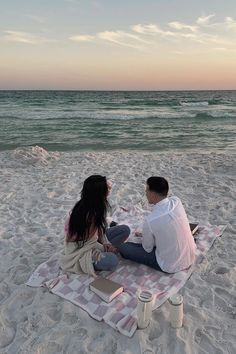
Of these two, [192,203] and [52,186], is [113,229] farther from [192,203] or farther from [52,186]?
[52,186]

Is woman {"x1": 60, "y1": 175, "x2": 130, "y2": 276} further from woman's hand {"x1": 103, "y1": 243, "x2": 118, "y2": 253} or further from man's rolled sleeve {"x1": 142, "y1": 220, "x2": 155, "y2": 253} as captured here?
man's rolled sleeve {"x1": 142, "y1": 220, "x2": 155, "y2": 253}

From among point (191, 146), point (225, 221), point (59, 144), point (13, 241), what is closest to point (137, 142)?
point (191, 146)

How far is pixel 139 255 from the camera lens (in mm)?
3938

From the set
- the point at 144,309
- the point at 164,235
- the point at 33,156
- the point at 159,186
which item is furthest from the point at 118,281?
the point at 33,156

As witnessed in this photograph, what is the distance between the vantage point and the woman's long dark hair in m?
3.53

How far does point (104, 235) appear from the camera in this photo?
397cm

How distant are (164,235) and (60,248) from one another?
1.56 m

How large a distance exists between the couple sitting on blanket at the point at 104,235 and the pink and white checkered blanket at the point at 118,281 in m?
0.10

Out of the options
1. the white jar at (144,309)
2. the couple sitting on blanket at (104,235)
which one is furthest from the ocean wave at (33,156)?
the white jar at (144,309)

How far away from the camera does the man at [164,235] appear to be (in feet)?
11.8

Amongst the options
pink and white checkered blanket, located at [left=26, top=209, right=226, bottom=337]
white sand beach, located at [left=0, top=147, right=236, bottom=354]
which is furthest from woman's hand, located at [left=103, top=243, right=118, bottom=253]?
white sand beach, located at [left=0, top=147, right=236, bottom=354]

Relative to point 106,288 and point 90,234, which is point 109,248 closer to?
point 90,234

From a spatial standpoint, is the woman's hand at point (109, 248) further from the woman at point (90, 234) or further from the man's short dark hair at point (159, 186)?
the man's short dark hair at point (159, 186)

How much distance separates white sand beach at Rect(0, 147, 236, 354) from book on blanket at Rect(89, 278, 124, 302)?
26cm
